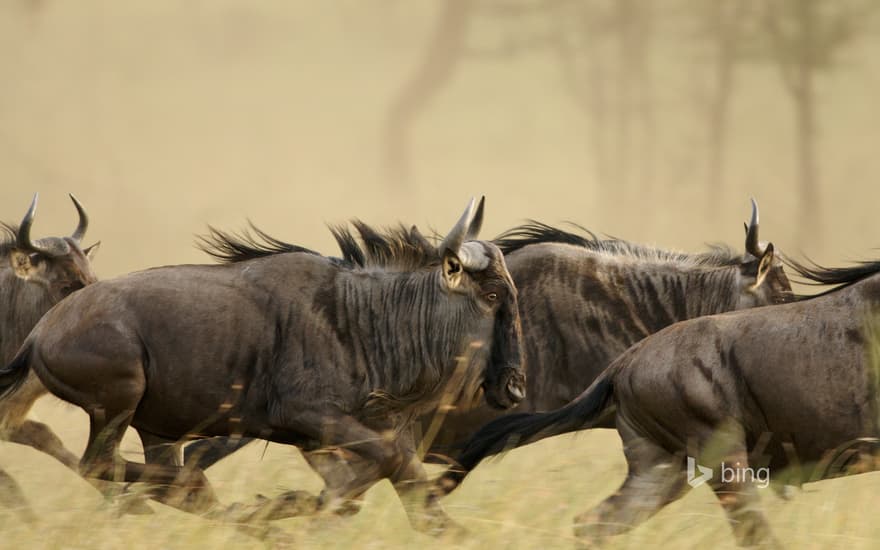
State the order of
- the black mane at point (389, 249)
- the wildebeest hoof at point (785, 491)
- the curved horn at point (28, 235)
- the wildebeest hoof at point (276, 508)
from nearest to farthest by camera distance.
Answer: the wildebeest hoof at point (276, 508), the wildebeest hoof at point (785, 491), the black mane at point (389, 249), the curved horn at point (28, 235)

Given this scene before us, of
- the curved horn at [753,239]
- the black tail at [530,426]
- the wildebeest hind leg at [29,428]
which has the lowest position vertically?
the wildebeest hind leg at [29,428]

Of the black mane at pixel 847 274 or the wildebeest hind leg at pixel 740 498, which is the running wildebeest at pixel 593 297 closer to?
the black mane at pixel 847 274

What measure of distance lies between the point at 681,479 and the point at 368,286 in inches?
54.0

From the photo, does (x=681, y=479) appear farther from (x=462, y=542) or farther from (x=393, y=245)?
(x=393, y=245)

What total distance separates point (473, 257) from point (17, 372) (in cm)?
162

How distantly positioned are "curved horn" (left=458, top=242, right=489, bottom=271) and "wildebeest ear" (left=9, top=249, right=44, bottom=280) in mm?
2504

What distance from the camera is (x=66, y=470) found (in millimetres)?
6305

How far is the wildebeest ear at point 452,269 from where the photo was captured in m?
4.98

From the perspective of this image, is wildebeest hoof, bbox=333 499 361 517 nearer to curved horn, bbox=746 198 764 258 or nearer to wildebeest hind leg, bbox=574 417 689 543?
wildebeest hind leg, bbox=574 417 689 543

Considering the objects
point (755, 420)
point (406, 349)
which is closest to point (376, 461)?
point (406, 349)

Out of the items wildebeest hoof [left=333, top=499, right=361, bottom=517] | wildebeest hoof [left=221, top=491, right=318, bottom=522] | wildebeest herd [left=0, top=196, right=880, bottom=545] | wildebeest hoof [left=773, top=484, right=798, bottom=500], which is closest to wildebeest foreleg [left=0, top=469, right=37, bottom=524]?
wildebeest herd [left=0, top=196, right=880, bottom=545]

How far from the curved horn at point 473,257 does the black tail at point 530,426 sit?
53 centimetres

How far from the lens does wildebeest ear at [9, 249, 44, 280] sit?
6.62m

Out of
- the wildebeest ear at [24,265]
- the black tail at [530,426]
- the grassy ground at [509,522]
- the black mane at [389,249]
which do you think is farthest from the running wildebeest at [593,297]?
the wildebeest ear at [24,265]
